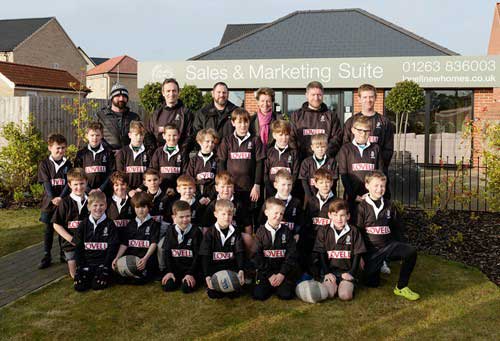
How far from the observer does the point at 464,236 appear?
24.6 ft

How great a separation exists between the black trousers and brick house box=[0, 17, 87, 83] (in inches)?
1892

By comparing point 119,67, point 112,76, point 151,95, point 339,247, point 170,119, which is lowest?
point 339,247

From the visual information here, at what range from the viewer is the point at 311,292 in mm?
4855

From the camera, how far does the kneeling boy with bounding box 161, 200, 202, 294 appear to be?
17.6 feet

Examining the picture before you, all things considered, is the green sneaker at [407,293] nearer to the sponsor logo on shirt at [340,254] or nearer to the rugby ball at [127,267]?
the sponsor logo on shirt at [340,254]

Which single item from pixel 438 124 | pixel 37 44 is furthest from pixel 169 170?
pixel 37 44

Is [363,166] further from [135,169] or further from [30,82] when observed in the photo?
[30,82]

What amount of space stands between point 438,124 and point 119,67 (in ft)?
157

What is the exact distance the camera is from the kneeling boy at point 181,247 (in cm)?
535

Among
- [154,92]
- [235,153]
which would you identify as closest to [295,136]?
[235,153]

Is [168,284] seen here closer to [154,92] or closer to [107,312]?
[107,312]

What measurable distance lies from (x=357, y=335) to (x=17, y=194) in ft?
28.3

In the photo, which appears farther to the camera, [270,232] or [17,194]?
[17,194]

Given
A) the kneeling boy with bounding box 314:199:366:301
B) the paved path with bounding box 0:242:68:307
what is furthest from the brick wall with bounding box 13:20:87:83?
the kneeling boy with bounding box 314:199:366:301
